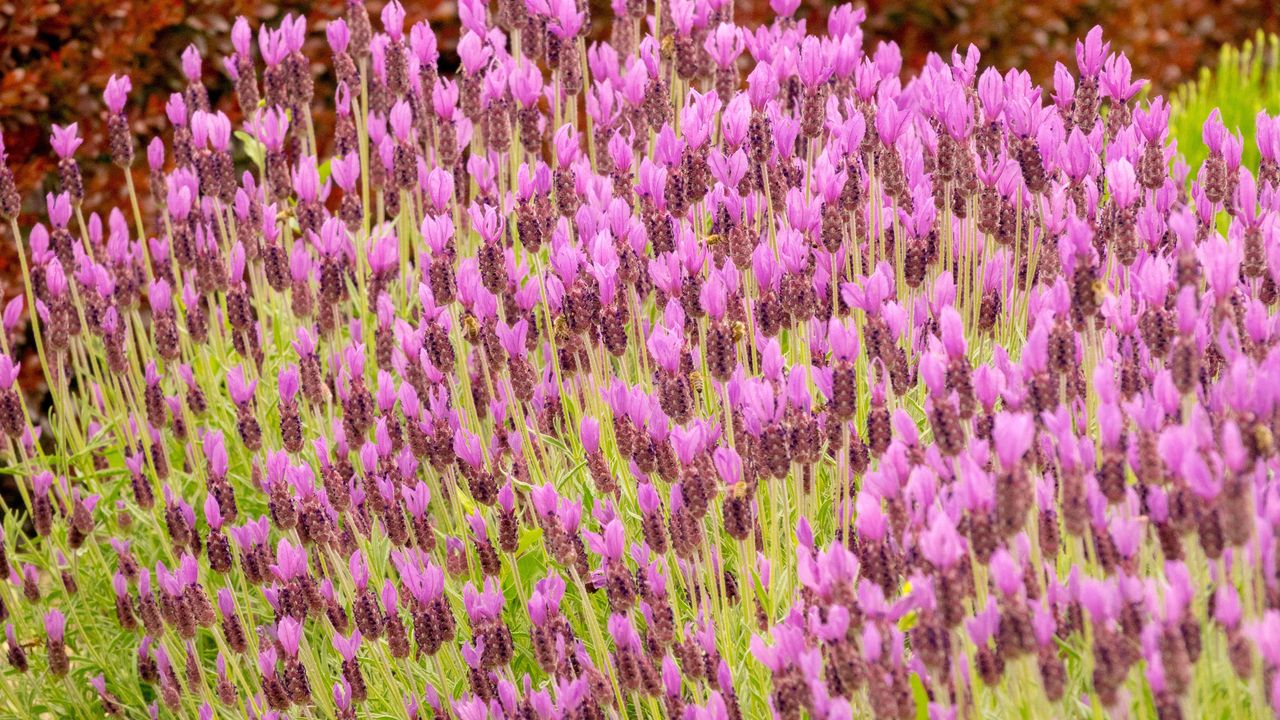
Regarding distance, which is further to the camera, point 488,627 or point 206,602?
point 206,602

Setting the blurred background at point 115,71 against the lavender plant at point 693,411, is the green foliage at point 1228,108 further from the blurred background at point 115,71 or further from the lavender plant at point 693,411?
the lavender plant at point 693,411

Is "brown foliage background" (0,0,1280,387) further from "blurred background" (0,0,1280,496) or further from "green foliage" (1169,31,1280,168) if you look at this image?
"green foliage" (1169,31,1280,168)

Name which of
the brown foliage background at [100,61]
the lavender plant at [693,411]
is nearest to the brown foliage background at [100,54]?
the brown foliage background at [100,61]

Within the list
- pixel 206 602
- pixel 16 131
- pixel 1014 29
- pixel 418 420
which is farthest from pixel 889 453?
pixel 1014 29

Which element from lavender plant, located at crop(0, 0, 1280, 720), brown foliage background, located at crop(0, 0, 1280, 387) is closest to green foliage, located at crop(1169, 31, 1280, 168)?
brown foliage background, located at crop(0, 0, 1280, 387)

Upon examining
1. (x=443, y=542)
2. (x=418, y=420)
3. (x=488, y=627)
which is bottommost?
(x=443, y=542)

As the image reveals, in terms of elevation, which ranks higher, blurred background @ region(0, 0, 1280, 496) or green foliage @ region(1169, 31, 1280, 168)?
blurred background @ region(0, 0, 1280, 496)

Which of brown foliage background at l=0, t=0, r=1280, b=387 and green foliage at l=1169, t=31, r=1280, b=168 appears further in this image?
green foliage at l=1169, t=31, r=1280, b=168

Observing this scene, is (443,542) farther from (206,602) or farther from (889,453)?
(889,453)

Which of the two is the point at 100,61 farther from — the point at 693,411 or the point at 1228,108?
the point at 1228,108
